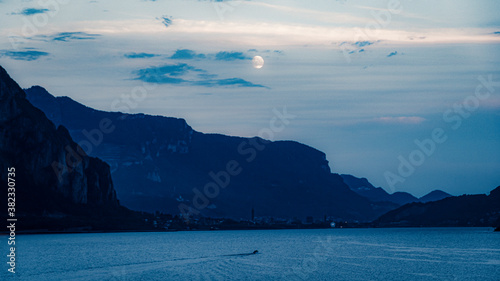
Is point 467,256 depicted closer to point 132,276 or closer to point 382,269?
point 382,269

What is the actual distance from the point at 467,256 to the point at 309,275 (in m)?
73.3

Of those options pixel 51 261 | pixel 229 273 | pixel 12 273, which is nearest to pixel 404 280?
pixel 229 273

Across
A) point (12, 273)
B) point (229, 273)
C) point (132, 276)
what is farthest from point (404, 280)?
point (12, 273)

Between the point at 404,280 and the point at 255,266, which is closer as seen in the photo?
the point at 404,280

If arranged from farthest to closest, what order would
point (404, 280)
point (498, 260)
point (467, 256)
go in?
point (467, 256), point (498, 260), point (404, 280)

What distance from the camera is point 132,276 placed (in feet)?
417

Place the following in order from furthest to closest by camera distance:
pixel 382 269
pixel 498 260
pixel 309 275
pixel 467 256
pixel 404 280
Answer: pixel 467 256 → pixel 498 260 → pixel 382 269 → pixel 309 275 → pixel 404 280

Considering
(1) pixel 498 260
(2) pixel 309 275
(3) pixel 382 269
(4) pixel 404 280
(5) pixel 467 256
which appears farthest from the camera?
(5) pixel 467 256

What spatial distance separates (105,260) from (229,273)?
49173 millimetres

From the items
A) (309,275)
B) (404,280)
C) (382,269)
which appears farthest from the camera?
(382,269)

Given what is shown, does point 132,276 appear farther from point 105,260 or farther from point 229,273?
point 105,260

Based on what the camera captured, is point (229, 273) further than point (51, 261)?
No

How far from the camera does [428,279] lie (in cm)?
12300

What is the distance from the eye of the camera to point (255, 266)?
151250mm
